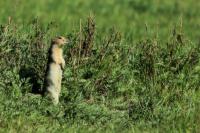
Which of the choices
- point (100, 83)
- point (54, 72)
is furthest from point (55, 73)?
A: point (100, 83)

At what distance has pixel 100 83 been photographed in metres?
10.7

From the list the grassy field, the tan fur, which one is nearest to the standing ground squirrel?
the tan fur

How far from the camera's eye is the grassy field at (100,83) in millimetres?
9531

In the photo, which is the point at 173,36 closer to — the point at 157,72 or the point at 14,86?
the point at 157,72

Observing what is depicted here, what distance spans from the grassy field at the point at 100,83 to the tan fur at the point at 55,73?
0.14 metres

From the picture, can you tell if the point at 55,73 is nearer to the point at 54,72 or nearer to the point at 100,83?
the point at 54,72

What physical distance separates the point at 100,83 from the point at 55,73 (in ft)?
2.97

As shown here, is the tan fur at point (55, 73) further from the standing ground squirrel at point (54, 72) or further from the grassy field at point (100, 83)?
the grassy field at point (100, 83)

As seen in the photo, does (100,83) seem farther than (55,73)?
Yes

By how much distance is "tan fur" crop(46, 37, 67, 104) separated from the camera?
9.94 metres

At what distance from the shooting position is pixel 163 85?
35.0 ft

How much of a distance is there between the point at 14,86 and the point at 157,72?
A: 81.1 inches

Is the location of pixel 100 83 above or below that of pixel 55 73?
below

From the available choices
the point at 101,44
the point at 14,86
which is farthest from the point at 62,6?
the point at 14,86
